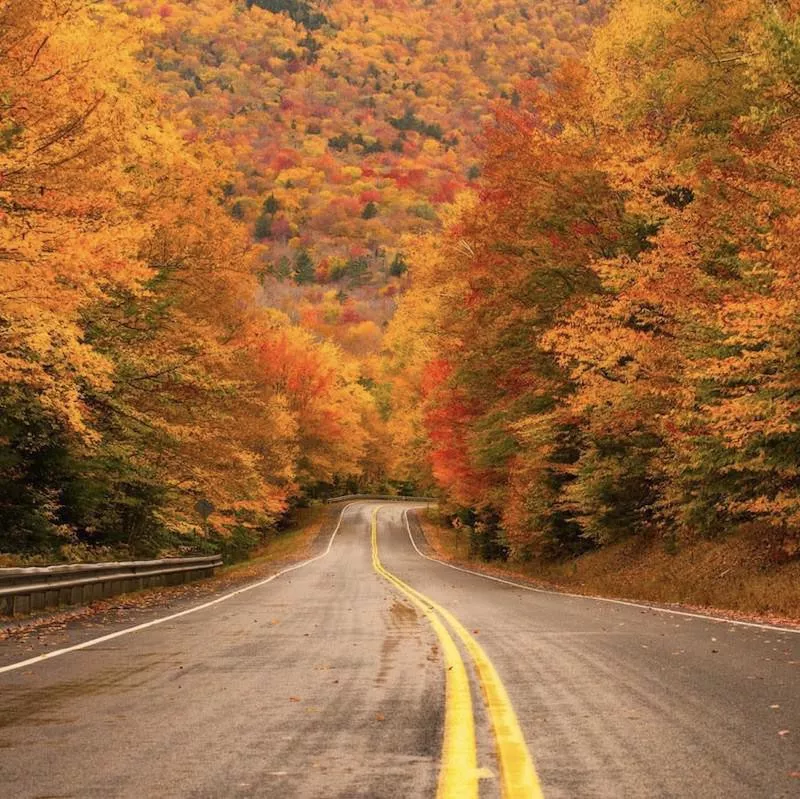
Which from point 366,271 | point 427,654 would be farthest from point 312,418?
point 366,271

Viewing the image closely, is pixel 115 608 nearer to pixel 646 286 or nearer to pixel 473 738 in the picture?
pixel 646 286

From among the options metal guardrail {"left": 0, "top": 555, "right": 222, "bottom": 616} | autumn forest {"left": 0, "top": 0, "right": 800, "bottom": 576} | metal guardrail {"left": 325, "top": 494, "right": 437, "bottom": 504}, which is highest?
autumn forest {"left": 0, "top": 0, "right": 800, "bottom": 576}

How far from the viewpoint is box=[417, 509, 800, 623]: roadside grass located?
16.1 meters

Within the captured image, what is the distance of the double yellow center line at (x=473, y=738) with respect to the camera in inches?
157

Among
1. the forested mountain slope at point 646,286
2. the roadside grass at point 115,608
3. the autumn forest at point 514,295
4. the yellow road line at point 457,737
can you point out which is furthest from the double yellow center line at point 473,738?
the forested mountain slope at point 646,286

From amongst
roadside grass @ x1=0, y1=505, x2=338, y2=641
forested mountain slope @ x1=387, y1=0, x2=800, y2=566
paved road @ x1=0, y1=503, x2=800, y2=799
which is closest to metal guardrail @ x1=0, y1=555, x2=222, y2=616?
roadside grass @ x1=0, y1=505, x2=338, y2=641

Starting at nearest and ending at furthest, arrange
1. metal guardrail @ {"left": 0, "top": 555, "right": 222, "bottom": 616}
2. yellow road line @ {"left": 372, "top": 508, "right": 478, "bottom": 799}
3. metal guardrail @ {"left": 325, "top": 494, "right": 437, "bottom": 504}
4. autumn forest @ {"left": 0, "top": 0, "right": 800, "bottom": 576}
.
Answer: yellow road line @ {"left": 372, "top": 508, "right": 478, "bottom": 799} < metal guardrail @ {"left": 0, "top": 555, "right": 222, "bottom": 616} < autumn forest @ {"left": 0, "top": 0, "right": 800, "bottom": 576} < metal guardrail @ {"left": 325, "top": 494, "right": 437, "bottom": 504}

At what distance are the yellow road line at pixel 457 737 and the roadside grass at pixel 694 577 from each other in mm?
8629

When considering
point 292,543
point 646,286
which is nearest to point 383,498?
point 292,543

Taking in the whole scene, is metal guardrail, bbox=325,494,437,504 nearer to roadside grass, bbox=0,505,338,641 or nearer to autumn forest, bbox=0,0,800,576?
roadside grass, bbox=0,505,338,641

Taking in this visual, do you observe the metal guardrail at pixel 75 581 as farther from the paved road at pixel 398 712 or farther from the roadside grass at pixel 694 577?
the roadside grass at pixel 694 577

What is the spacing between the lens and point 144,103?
2238 cm

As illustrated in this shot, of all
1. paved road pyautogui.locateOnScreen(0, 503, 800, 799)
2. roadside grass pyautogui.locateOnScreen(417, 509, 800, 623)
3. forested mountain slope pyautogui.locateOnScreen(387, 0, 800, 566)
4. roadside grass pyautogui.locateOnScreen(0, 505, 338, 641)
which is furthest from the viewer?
roadside grass pyautogui.locateOnScreen(417, 509, 800, 623)

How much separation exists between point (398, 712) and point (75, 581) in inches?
478
